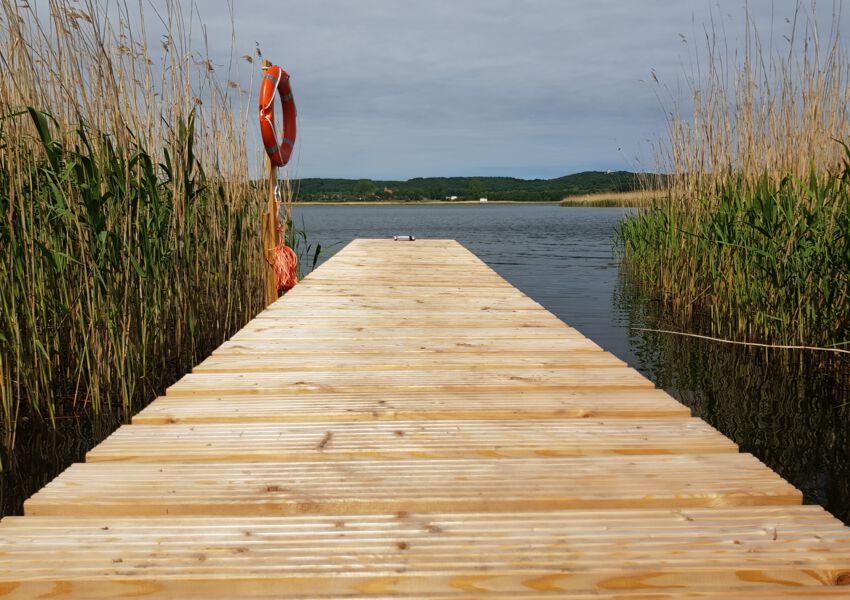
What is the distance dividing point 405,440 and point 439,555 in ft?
1.43

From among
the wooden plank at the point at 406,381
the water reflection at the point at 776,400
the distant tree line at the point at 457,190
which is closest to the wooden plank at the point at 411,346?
the wooden plank at the point at 406,381

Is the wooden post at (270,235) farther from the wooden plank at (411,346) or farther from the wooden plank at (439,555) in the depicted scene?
the wooden plank at (439,555)

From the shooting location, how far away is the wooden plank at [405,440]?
1.21m

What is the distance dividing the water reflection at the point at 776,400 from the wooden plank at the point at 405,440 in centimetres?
109

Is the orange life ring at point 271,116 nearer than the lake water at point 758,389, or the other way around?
the lake water at point 758,389

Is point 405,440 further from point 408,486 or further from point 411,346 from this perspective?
point 411,346

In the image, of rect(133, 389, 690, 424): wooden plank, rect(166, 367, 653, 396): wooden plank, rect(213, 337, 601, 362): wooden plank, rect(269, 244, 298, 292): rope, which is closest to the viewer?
rect(133, 389, 690, 424): wooden plank

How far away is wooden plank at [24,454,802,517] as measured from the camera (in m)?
1.00

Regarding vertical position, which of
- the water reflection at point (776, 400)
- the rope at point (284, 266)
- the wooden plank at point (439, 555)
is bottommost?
the water reflection at point (776, 400)

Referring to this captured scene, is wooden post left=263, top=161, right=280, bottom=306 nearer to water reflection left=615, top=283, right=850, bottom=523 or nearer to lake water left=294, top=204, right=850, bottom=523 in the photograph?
lake water left=294, top=204, right=850, bottom=523

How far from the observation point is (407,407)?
149 centimetres

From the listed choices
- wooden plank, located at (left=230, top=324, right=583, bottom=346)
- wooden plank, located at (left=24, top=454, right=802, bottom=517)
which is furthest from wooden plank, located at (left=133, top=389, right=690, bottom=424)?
wooden plank, located at (left=230, top=324, right=583, bottom=346)

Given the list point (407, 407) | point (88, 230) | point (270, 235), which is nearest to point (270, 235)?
point (270, 235)

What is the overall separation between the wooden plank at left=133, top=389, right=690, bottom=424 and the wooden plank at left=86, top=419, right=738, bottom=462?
1.8 inches
